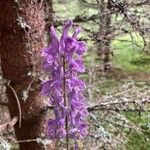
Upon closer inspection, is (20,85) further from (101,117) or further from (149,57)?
(149,57)

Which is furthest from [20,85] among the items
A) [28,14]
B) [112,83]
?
[112,83]

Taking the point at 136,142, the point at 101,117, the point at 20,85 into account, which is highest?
the point at 20,85

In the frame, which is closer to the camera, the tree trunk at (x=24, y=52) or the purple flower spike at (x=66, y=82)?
the purple flower spike at (x=66, y=82)

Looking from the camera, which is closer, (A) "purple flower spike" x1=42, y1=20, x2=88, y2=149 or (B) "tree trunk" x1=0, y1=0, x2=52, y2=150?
(A) "purple flower spike" x1=42, y1=20, x2=88, y2=149

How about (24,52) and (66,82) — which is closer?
(66,82)
